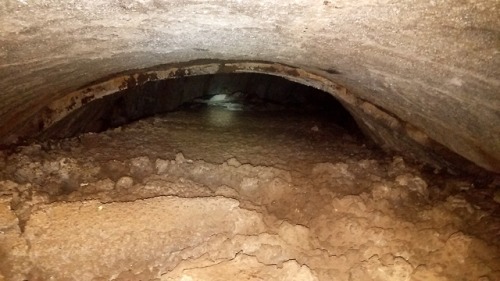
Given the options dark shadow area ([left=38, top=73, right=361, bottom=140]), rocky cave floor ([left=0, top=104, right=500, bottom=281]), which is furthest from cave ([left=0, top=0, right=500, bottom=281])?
dark shadow area ([left=38, top=73, right=361, bottom=140])

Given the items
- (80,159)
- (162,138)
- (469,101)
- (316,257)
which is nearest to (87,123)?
(162,138)

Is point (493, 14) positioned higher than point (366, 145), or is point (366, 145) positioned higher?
point (493, 14)

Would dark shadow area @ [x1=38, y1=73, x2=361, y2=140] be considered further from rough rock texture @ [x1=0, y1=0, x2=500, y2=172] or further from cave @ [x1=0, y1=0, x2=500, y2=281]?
rough rock texture @ [x1=0, y1=0, x2=500, y2=172]

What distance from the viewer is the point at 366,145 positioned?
346cm

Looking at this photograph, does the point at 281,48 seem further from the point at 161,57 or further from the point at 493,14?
the point at 493,14

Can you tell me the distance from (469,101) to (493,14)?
0.65 m

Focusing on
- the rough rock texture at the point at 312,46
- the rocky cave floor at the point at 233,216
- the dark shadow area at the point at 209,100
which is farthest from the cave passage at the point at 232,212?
the dark shadow area at the point at 209,100

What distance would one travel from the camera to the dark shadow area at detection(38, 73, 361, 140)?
4.70m

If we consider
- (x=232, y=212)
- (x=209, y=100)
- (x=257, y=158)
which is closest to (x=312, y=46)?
(x=232, y=212)

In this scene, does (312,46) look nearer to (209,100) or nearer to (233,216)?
(233,216)

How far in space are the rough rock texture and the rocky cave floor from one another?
430mm

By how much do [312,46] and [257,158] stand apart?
123cm

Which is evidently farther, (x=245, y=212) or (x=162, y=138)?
(x=162, y=138)

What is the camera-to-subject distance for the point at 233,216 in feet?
6.98
